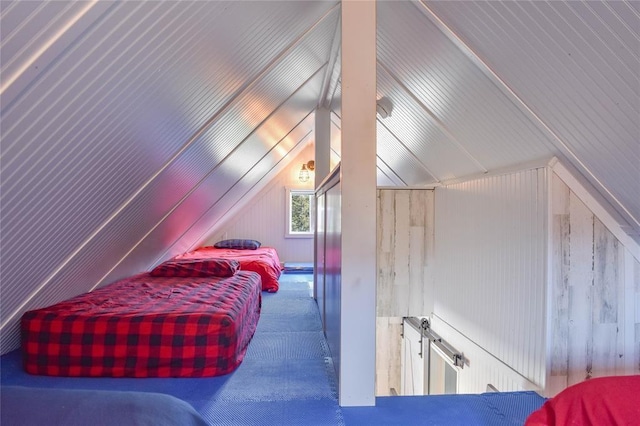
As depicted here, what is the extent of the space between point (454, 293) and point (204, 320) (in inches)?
101

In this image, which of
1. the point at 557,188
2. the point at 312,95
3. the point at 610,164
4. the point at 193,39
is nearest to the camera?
the point at 193,39

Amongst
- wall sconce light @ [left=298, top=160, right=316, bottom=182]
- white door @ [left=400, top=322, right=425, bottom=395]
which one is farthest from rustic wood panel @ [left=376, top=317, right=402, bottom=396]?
wall sconce light @ [left=298, top=160, right=316, bottom=182]

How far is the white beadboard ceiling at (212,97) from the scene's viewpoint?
1.32 meters

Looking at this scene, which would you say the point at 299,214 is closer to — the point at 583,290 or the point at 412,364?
the point at 412,364

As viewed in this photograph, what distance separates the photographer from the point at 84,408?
1.03 m

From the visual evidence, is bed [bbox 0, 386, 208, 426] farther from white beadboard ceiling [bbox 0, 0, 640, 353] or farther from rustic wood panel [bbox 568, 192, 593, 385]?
rustic wood panel [bbox 568, 192, 593, 385]

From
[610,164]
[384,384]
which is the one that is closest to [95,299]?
[610,164]

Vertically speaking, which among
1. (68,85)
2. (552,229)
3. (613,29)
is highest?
(613,29)

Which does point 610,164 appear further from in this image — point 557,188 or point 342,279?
point 342,279

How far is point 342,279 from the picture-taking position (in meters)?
1.78

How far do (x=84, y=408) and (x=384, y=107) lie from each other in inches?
131

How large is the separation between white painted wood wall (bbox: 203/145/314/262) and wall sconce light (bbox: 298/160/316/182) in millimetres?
71

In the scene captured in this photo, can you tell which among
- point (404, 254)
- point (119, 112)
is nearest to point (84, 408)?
point (119, 112)

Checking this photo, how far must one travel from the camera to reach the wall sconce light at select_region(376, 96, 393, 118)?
346 cm
